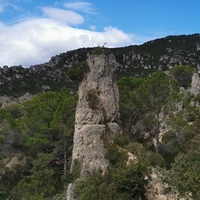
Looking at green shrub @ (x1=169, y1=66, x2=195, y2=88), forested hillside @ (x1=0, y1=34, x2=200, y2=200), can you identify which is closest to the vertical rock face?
forested hillside @ (x1=0, y1=34, x2=200, y2=200)

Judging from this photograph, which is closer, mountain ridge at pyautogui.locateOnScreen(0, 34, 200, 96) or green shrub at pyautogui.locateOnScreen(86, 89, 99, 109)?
green shrub at pyautogui.locateOnScreen(86, 89, 99, 109)

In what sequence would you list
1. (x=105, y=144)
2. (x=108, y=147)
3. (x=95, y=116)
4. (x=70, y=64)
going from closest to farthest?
1. (x=108, y=147)
2. (x=105, y=144)
3. (x=95, y=116)
4. (x=70, y=64)

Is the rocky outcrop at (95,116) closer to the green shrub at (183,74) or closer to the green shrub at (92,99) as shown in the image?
the green shrub at (92,99)

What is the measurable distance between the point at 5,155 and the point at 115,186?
21920 millimetres

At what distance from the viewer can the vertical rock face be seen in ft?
119

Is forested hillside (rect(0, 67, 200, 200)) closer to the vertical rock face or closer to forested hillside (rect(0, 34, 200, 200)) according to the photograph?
forested hillside (rect(0, 34, 200, 200))

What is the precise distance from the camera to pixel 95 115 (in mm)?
38250

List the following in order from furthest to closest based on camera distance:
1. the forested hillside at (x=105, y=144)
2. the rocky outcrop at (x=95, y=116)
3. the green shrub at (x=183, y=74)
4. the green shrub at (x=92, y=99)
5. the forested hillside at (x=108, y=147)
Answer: the green shrub at (x=183, y=74), the green shrub at (x=92, y=99), the rocky outcrop at (x=95, y=116), the forested hillside at (x=108, y=147), the forested hillside at (x=105, y=144)

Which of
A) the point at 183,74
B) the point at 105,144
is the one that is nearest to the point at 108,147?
the point at 105,144

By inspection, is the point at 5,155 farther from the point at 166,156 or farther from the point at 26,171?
the point at 166,156

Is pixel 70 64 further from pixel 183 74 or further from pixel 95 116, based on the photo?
pixel 95 116

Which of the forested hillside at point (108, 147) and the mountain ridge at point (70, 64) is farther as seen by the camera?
the mountain ridge at point (70, 64)

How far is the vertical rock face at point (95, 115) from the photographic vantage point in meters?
36.3

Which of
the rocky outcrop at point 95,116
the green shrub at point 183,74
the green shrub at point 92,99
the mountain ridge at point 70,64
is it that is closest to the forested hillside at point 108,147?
the rocky outcrop at point 95,116
